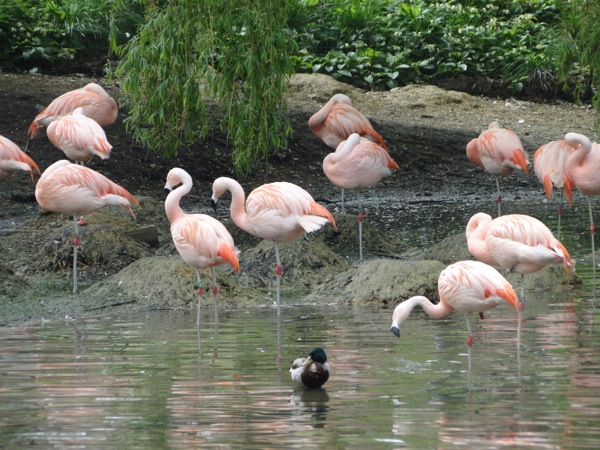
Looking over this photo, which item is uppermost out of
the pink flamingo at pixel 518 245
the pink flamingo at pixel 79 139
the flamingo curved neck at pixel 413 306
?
the pink flamingo at pixel 79 139

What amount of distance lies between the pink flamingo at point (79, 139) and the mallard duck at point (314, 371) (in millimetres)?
6112

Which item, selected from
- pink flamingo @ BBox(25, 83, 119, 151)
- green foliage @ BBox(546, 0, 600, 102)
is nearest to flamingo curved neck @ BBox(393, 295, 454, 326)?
green foliage @ BBox(546, 0, 600, 102)

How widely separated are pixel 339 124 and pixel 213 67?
64.0 inches

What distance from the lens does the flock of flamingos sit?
22.2 feet

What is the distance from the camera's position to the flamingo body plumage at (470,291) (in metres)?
6.54

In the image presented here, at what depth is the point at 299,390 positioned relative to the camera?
5.80 m

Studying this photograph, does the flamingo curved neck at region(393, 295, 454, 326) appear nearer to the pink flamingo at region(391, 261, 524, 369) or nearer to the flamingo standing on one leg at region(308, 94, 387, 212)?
the pink flamingo at region(391, 261, 524, 369)

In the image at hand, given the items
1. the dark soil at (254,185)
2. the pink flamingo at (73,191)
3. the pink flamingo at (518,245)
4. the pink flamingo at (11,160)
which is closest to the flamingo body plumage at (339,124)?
the dark soil at (254,185)

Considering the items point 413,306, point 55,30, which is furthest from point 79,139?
point 55,30

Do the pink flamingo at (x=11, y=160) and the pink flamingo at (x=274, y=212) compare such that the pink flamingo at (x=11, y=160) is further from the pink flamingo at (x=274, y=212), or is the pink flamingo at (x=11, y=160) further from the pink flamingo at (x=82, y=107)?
the pink flamingo at (x=274, y=212)

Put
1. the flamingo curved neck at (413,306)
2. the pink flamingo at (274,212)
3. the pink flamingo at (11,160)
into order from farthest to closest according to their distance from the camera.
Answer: the pink flamingo at (11,160), the pink flamingo at (274,212), the flamingo curved neck at (413,306)

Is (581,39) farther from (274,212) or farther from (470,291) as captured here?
(470,291)

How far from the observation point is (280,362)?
6613 mm

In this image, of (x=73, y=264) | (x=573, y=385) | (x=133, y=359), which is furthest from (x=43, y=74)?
(x=573, y=385)
